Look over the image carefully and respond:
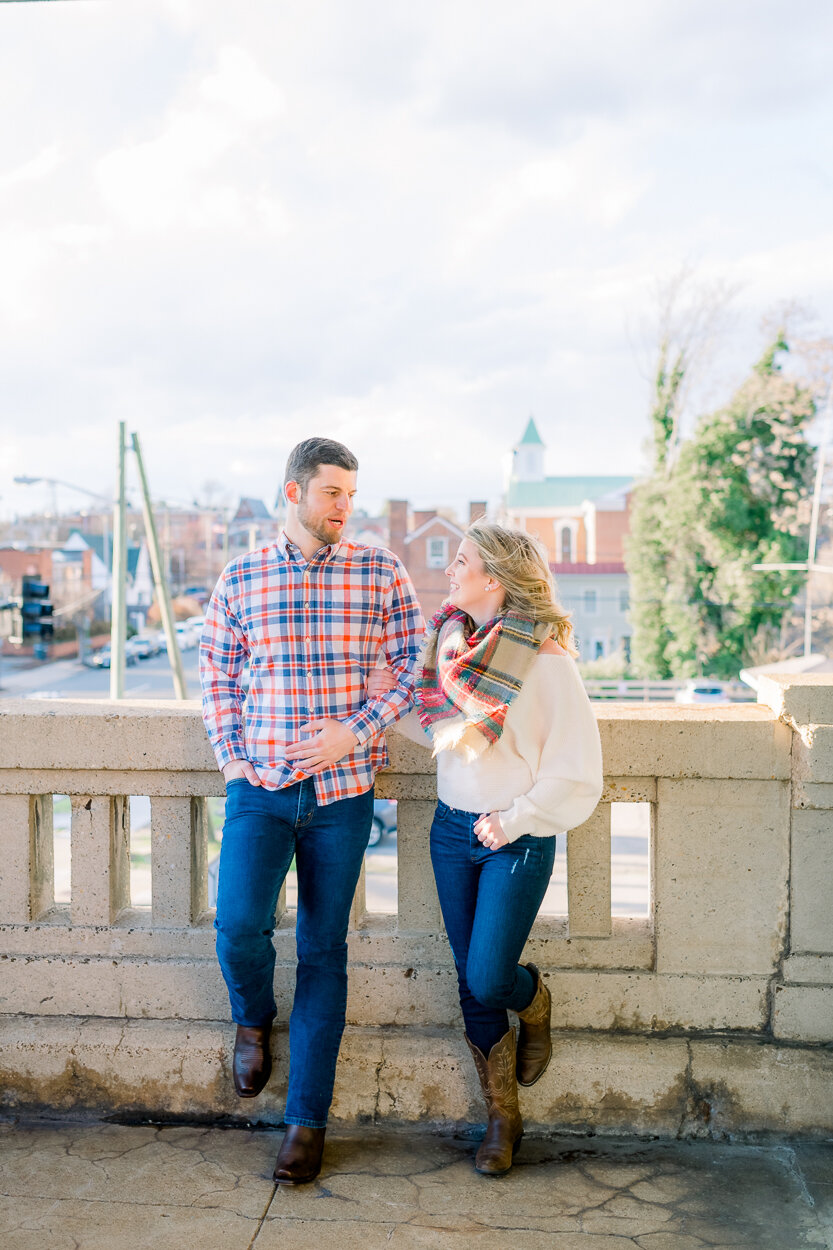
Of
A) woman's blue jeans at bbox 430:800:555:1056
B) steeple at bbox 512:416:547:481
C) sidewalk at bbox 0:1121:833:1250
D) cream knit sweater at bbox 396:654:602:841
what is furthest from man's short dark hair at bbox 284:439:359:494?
steeple at bbox 512:416:547:481

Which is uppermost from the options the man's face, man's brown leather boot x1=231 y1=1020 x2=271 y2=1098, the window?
the window

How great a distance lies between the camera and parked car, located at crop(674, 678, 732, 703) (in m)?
34.8

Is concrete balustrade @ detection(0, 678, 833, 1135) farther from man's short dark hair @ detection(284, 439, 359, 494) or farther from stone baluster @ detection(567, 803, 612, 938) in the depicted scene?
man's short dark hair @ detection(284, 439, 359, 494)

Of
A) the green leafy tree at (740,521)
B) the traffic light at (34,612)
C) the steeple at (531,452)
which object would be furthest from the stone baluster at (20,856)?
the steeple at (531,452)

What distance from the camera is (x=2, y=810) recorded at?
3238 mm

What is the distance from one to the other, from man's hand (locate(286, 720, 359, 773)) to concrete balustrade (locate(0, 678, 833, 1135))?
359mm

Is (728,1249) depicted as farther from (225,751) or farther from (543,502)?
(543,502)

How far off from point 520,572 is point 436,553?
154 feet

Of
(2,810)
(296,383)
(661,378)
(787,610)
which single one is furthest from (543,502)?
(2,810)

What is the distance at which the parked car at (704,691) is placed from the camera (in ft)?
114

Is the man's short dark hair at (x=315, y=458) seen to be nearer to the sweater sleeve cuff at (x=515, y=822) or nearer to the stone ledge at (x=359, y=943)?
the sweater sleeve cuff at (x=515, y=822)

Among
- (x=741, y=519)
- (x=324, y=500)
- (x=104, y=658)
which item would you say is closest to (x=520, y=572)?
(x=324, y=500)

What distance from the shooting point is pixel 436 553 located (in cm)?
4947

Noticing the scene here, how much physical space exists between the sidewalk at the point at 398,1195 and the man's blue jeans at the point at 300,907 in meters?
0.25
